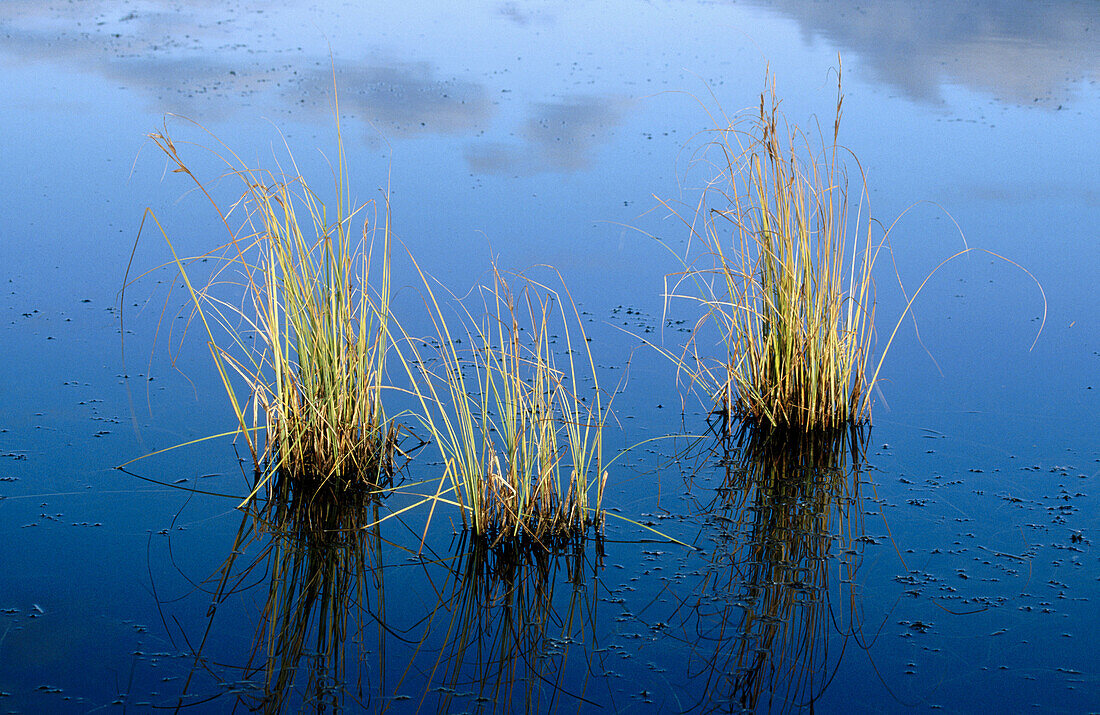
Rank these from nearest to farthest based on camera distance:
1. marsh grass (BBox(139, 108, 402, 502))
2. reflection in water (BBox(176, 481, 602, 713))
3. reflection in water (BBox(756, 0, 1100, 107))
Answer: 1. reflection in water (BBox(176, 481, 602, 713))
2. marsh grass (BBox(139, 108, 402, 502))
3. reflection in water (BBox(756, 0, 1100, 107))

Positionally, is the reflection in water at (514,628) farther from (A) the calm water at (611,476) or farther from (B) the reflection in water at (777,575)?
(B) the reflection in water at (777,575)

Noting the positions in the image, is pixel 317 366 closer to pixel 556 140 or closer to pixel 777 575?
pixel 777 575

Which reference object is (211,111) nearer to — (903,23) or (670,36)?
(670,36)

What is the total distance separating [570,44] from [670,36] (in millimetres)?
1251

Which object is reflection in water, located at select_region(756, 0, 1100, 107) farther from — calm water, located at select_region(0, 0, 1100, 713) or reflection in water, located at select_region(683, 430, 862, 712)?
reflection in water, located at select_region(683, 430, 862, 712)

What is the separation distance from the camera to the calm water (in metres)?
2.44

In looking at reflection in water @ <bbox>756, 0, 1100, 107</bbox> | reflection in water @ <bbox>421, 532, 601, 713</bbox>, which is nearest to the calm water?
reflection in water @ <bbox>421, 532, 601, 713</bbox>

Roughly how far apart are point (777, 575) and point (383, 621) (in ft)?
3.27

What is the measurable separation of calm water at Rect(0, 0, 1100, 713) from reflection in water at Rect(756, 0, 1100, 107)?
83.4 inches

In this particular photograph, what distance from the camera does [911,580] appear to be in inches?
111

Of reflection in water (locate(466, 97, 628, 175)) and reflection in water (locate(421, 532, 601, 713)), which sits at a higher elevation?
reflection in water (locate(466, 97, 628, 175))

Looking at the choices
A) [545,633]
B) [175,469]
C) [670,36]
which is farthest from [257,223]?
[670,36]

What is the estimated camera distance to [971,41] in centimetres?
1302

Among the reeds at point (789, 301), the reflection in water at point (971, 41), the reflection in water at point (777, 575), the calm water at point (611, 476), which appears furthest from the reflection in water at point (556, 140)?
the reflection in water at point (777, 575)
